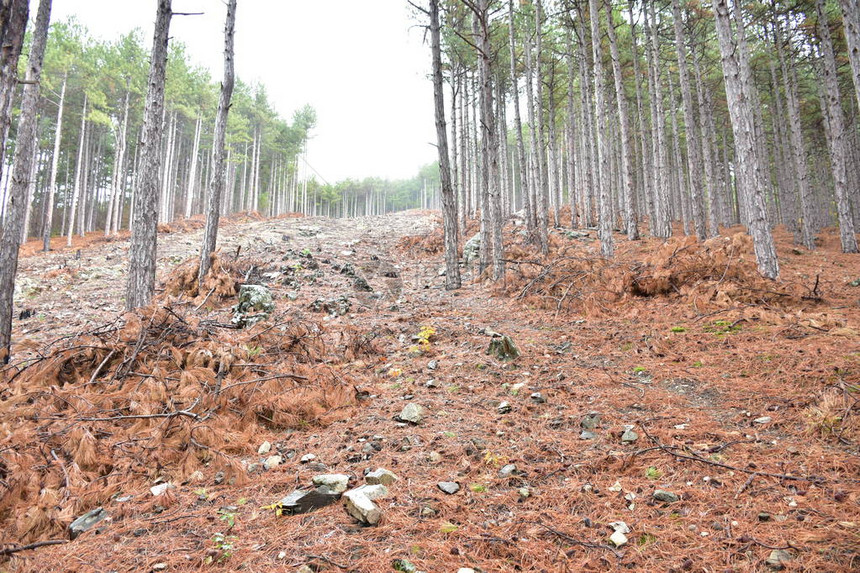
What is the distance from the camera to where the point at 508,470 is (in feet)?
8.87

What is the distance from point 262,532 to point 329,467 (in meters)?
0.76

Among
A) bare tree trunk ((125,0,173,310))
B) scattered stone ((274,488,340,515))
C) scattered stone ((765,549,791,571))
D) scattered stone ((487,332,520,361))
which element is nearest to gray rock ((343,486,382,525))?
scattered stone ((274,488,340,515))

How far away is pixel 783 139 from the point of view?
69.0 feet

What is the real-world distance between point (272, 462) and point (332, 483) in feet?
2.60

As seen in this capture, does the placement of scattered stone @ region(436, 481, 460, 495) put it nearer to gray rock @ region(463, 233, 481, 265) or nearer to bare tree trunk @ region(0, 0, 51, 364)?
bare tree trunk @ region(0, 0, 51, 364)

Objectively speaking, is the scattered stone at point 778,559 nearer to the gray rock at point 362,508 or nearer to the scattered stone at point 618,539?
the scattered stone at point 618,539

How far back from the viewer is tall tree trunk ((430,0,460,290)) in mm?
10141

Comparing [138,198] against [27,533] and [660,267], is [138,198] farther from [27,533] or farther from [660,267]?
[660,267]

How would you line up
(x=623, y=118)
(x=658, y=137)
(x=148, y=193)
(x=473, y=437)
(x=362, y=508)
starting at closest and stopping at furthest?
(x=362, y=508) < (x=473, y=437) < (x=148, y=193) < (x=623, y=118) < (x=658, y=137)

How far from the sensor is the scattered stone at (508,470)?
267cm

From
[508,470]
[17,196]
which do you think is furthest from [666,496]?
[17,196]

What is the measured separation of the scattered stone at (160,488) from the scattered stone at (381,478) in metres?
1.39

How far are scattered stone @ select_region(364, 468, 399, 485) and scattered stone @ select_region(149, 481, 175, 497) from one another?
4.55ft

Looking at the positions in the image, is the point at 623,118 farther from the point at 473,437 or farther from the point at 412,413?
the point at 473,437
